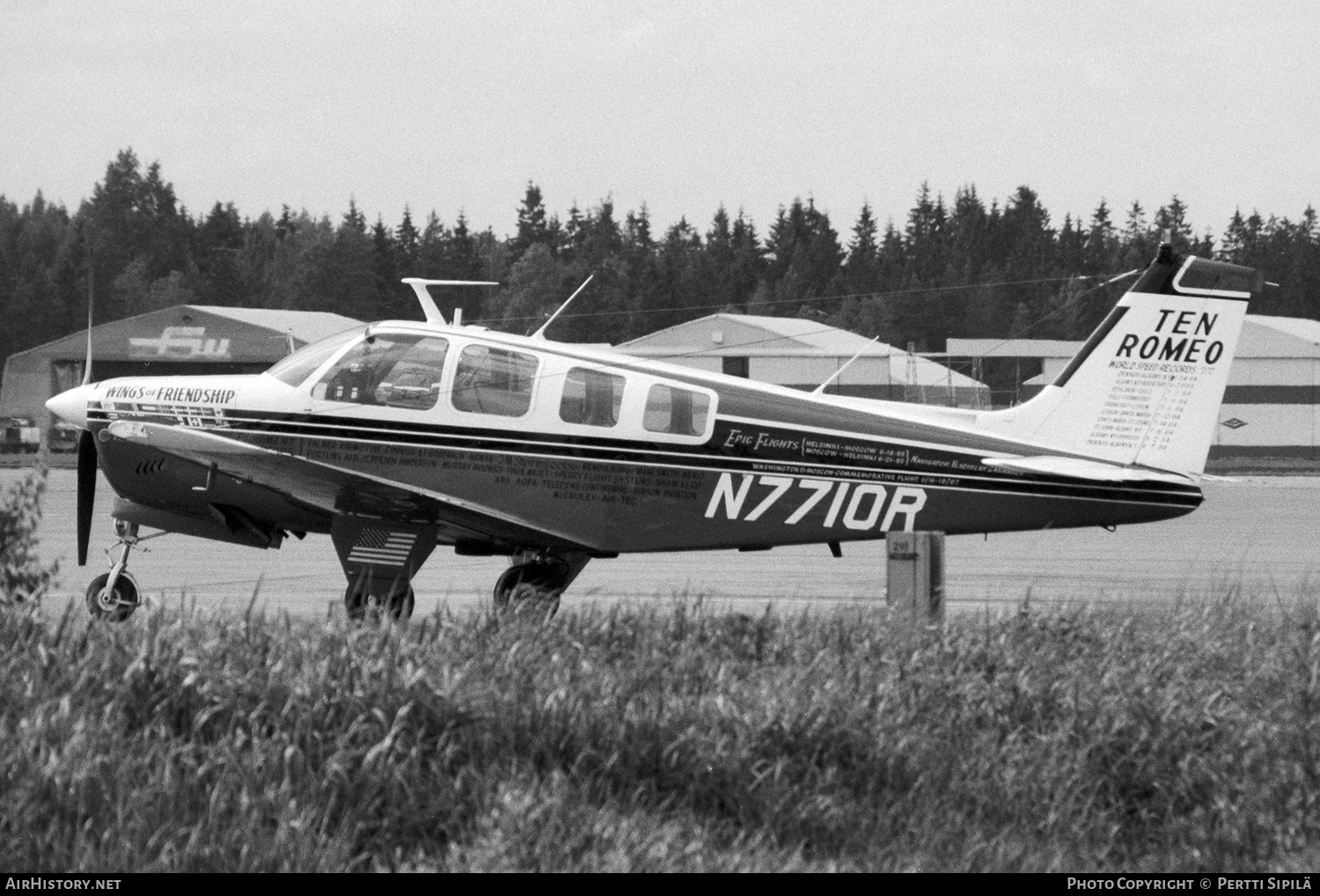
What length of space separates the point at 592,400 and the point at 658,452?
1.90 ft

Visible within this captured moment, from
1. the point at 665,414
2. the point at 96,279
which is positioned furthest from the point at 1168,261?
the point at 96,279

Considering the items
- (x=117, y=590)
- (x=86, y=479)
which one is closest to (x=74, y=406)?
(x=86, y=479)

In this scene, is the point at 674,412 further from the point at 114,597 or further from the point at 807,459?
the point at 114,597

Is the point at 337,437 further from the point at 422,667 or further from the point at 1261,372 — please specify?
the point at 1261,372

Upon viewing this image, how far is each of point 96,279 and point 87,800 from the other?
384ft

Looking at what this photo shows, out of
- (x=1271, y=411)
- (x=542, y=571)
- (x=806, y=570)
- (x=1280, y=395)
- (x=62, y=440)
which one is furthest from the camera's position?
(x=1280, y=395)

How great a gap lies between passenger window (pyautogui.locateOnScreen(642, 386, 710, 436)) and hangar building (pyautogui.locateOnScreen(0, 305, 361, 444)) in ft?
189

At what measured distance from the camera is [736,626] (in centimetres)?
826

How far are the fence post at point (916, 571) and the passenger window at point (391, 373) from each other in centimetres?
345

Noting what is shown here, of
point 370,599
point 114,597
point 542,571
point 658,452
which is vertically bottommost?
point 114,597

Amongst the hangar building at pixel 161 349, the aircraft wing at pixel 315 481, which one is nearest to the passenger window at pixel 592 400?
the aircraft wing at pixel 315 481

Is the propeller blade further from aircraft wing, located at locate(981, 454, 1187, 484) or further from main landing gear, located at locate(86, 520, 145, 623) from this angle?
aircraft wing, located at locate(981, 454, 1187, 484)

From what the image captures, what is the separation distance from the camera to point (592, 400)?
416 inches

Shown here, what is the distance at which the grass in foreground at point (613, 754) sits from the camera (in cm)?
542
